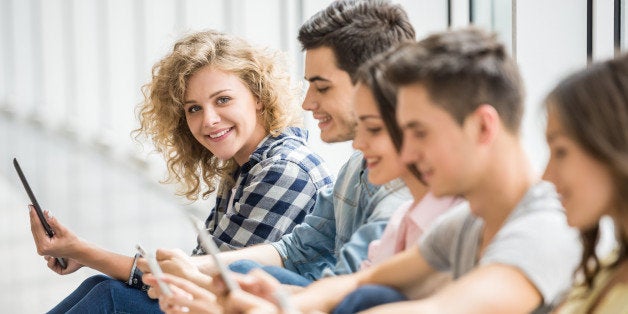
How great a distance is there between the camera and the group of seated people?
1.35 metres

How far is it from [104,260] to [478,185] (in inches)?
53.9

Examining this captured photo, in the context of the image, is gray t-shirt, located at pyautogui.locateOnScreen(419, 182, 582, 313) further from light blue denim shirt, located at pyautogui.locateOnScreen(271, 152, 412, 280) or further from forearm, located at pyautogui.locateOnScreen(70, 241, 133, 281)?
forearm, located at pyautogui.locateOnScreen(70, 241, 133, 281)

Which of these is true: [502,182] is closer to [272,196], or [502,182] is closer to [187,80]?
[272,196]

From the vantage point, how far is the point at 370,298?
156 cm

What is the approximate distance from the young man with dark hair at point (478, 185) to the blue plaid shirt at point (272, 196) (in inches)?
39.9

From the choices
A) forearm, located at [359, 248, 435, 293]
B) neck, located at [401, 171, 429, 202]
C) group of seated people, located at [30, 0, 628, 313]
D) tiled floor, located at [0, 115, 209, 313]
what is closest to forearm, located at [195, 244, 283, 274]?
group of seated people, located at [30, 0, 628, 313]

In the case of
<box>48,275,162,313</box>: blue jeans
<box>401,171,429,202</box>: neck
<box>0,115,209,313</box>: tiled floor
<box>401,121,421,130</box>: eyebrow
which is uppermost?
<box>401,121,421,130</box>: eyebrow

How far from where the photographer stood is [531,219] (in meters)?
1.42

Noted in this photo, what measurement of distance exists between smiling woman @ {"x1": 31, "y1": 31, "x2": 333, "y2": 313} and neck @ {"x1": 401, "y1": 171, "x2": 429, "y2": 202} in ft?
2.67

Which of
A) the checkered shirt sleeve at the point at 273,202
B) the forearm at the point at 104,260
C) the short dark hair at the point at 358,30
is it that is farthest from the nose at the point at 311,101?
the forearm at the point at 104,260

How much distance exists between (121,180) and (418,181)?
4.39m

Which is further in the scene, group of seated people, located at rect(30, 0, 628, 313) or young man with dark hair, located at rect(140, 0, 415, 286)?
young man with dark hair, located at rect(140, 0, 415, 286)

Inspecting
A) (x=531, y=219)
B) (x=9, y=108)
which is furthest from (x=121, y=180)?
(x=531, y=219)

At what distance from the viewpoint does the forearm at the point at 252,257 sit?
7.81 ft
